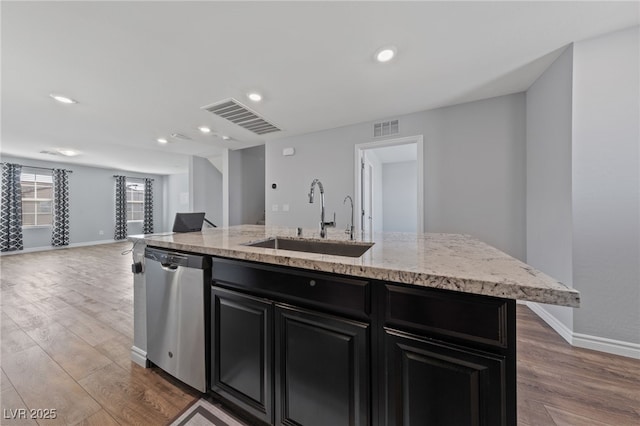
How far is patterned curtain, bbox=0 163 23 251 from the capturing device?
5.48 metres

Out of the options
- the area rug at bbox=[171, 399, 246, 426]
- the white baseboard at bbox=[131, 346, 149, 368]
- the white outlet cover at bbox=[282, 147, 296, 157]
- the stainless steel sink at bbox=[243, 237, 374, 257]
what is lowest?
the area rug at bbox=[171, 399, 246, 426]

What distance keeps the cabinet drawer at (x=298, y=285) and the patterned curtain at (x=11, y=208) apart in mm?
8086

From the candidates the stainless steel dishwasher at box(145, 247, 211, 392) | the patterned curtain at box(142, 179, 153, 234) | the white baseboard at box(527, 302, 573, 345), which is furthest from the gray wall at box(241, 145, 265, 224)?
the white baseboard at box(527, 302, 573, 345)

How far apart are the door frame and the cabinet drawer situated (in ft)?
7.01

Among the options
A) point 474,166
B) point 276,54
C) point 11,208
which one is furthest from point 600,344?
point 11,208

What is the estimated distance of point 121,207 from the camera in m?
7.50

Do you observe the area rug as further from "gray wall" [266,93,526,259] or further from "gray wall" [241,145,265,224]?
"gray wall" [241,145,265,224]

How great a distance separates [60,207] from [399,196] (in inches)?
377

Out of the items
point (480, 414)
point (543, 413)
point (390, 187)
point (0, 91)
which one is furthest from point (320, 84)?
point (390, 187)

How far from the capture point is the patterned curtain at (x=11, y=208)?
548cm

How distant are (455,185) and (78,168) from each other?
9.61 m

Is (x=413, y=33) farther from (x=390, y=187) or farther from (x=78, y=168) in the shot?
(x=78, y=168)

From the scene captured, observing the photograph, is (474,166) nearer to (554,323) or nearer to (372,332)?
(554,323)

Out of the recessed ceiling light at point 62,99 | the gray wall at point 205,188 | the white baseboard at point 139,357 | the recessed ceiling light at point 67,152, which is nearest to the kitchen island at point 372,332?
the white baseboard at point 139,357
